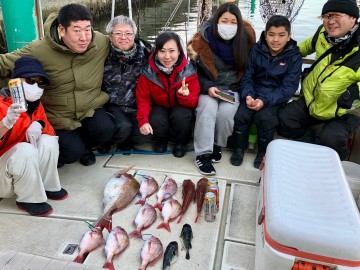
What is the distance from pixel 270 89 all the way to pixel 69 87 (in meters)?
2.13

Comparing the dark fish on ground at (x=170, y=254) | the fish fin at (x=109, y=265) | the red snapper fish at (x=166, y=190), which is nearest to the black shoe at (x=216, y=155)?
the red snapper fish at (x=166, y=190)

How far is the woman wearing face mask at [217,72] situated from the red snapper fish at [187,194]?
32 centimetres

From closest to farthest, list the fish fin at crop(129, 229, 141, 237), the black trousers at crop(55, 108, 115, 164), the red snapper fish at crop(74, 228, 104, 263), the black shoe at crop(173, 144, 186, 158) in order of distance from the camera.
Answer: the red snapper fish at crop(74, 228, 104, 263) → the fish fin at crop(129, 229, 141, 237) → the black trousers at crop(55, 108, 115, 164) → the black shoe at crop(173, 144, 186, 158)

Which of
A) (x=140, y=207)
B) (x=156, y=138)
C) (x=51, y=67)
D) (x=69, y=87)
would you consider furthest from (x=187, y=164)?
(x=51, y=67)

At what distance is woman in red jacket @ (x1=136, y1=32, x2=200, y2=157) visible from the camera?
3430mm

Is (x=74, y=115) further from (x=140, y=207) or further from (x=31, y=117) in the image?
(x=140, y=207)

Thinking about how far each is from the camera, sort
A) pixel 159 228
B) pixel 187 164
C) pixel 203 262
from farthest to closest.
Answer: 1. pixel 187 164
2. pixel 159 228
3. pixel 203 262

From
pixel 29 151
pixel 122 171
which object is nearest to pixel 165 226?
pixel 122 171

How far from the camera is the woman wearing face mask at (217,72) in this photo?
11.7 feet

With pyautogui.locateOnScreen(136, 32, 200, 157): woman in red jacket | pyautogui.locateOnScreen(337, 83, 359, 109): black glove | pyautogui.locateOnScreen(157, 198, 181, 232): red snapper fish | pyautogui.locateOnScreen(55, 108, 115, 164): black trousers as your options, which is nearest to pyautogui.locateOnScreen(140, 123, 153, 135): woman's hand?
pyautogui.locateOnScreen(136, 32, 200, 157): woman in red jacket

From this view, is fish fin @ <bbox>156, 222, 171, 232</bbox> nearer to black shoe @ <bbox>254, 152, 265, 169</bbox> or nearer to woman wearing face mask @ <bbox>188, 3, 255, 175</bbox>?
woman wearing face mask @ <bbox>188, 3, 255, 175</bbox>

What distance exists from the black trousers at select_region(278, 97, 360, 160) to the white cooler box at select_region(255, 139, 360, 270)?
3.25ft

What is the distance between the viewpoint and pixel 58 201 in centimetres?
304

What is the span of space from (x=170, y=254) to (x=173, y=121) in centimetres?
164
